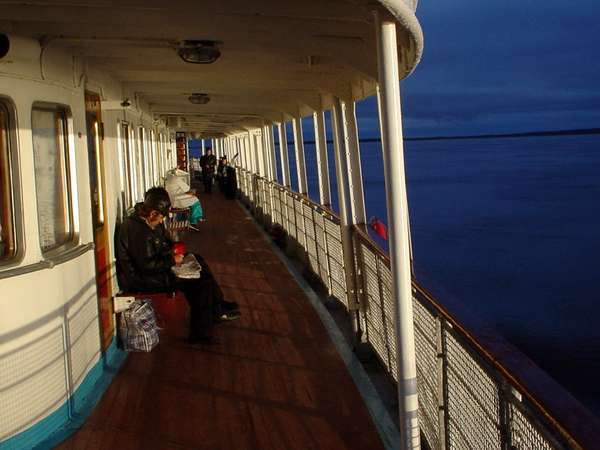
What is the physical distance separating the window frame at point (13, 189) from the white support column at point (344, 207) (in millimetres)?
2457

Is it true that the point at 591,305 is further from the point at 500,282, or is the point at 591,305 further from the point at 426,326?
the point at 426,326

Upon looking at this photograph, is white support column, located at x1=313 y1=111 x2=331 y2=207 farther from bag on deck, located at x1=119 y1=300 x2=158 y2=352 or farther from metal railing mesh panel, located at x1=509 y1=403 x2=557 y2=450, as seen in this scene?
metal railing mesh panel, located at x1=509 y1=403 x2=557 y2=450

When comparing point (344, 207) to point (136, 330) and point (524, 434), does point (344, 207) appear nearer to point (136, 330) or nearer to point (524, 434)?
point (136, 330)

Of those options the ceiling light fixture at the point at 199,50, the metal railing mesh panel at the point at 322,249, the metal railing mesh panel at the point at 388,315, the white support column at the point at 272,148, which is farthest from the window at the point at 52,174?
the white support column at the point at 272,148

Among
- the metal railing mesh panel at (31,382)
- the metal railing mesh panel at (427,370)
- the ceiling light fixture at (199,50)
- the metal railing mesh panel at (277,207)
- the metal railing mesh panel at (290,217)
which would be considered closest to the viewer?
the metal railing mesh panel at (427,370)

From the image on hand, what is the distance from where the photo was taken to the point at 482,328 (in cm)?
240

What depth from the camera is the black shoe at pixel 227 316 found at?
5188mm

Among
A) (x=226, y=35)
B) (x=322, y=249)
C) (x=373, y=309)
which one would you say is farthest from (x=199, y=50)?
(x=322, y=249)

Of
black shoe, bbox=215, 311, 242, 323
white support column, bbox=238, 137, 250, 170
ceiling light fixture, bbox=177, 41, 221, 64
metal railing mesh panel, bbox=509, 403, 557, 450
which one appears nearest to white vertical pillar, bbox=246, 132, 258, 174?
white support column, bbox=238, 137, 250, 170

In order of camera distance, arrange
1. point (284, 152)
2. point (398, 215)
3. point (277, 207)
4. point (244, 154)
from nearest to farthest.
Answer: point (398, 215), point (277, 207), point (284, 152), point (244, 154)

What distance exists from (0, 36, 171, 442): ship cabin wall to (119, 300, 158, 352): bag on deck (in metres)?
0.56

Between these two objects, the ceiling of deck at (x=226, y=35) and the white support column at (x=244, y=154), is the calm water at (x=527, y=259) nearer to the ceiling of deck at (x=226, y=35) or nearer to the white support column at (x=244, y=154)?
the ceiling of deck at (x=226, y=35)

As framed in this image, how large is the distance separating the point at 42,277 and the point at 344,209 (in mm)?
2522

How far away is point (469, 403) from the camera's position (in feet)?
7.89
